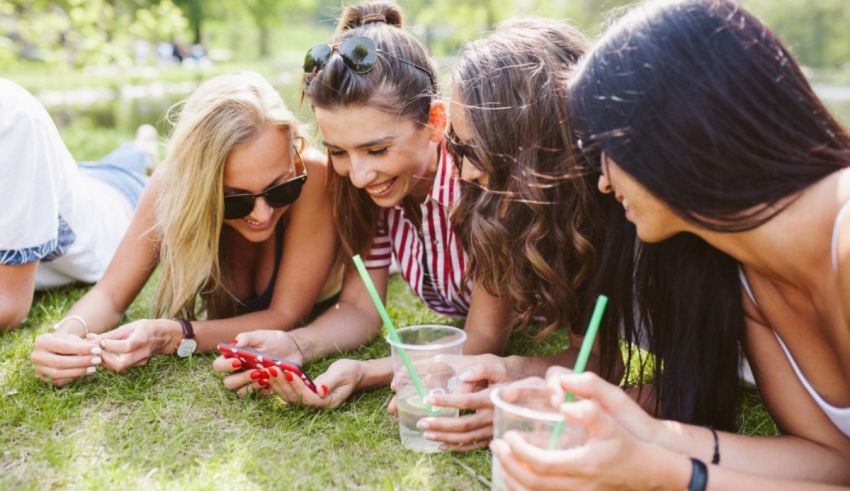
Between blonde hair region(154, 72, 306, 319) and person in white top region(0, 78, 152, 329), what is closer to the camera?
blonde hair region(154, 72, 306, 319)

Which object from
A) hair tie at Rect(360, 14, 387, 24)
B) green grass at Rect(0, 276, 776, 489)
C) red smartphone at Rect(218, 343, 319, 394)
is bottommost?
green grass at Rect(0, 276, 776, 489)

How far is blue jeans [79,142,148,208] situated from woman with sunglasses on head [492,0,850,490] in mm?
3738

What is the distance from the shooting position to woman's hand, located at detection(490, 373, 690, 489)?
176cm

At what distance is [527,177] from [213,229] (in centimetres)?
141

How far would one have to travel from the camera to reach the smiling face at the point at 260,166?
120 inches

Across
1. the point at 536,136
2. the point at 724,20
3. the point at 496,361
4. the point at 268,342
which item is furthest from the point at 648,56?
the point at 268,342

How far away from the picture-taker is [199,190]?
305 cm

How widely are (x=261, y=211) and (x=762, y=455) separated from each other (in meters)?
2.05

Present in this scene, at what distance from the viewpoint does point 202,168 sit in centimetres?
304

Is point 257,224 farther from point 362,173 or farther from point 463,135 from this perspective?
point 463,135

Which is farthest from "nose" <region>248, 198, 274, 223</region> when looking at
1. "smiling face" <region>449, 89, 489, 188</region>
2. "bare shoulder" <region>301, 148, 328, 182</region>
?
"smiling face" <region>449, 89, 489, 188</region>

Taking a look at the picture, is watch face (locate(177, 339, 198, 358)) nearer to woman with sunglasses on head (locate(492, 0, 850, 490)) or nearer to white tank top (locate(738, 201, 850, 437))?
woman with sunglasses on head (locate(492, 0, 850, 490))

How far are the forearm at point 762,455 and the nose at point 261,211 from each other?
1801 millimetres

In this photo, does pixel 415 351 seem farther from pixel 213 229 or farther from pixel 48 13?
pixel 48 13
